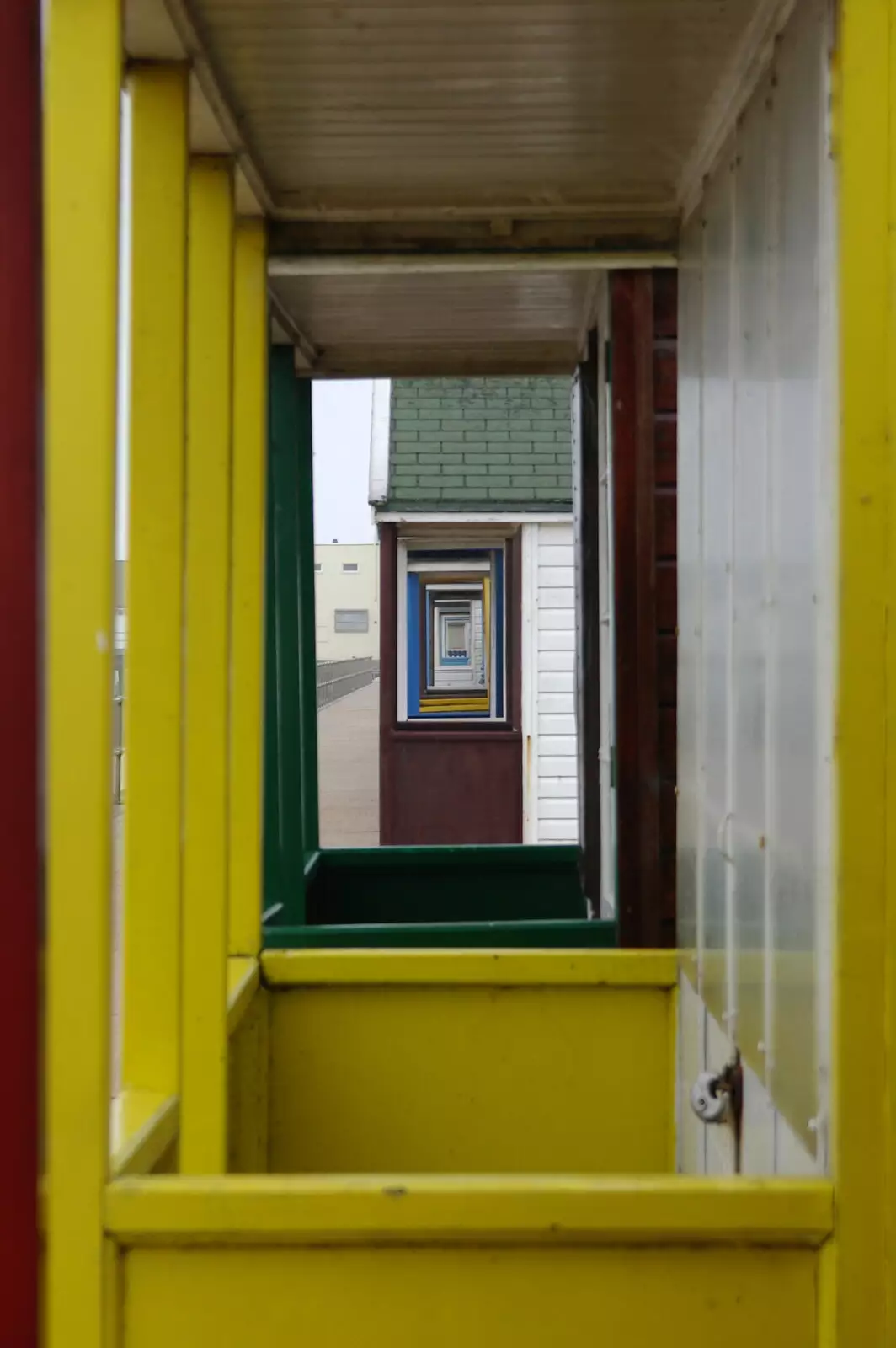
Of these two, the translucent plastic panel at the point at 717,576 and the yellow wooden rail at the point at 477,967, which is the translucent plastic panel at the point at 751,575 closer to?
the translucent plastic panel at the point at 717,576

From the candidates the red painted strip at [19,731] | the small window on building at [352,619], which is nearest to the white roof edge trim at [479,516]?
the red painted strip at [19,731]

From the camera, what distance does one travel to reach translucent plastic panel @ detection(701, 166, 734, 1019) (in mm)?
2484

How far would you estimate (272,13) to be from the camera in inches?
84.2

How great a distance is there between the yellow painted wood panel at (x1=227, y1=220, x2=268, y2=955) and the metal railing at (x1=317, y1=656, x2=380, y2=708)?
2754cm

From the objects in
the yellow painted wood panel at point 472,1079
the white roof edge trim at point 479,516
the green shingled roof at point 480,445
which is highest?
the green shingled roof at point 480,445

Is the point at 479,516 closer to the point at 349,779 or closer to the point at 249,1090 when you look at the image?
the point at 249,1090

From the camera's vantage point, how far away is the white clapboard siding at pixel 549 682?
866 centimetres

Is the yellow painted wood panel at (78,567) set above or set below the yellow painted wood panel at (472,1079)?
above

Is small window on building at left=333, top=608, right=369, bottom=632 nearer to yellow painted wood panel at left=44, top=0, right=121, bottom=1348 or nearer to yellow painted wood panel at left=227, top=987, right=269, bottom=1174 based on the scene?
yellow painted wood panel at left=227, top=987, right=269, bottom=1174

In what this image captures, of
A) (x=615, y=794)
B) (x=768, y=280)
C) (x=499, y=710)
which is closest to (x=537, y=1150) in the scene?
(x=615, y=794)

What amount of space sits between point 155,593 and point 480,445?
6762mm

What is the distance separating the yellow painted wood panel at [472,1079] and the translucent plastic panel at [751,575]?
85cm

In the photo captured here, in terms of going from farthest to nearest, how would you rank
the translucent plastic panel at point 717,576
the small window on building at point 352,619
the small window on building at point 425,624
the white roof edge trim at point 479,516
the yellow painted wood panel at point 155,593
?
the small window on building at point 352,619 → the small window on building at point 425,624 → the white roof edge trim at point 479,516 → the translucent plastic panel at point 717,576 → the yellow painted wood panel at point 155,593

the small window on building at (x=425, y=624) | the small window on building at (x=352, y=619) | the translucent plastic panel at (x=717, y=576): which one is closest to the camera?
the translucent plastic panel at (x=717, y=576)
